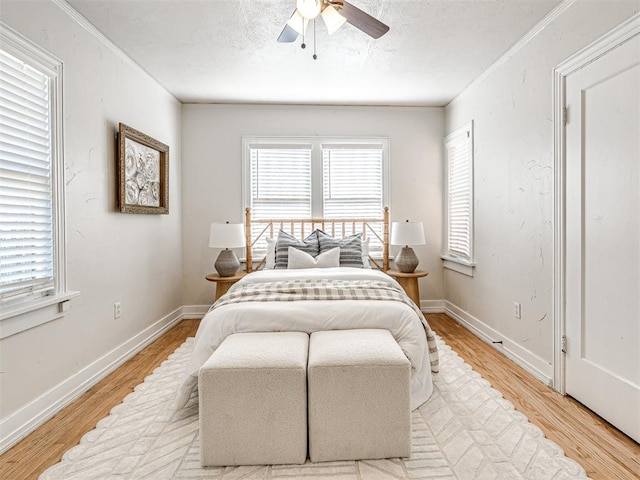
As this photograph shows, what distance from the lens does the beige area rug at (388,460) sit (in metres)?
1.74

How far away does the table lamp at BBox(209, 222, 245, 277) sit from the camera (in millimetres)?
4109

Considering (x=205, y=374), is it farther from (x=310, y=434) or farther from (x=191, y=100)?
(x=191, y=100)

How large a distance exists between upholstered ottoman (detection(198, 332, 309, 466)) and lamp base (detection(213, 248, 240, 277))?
2.42 meters

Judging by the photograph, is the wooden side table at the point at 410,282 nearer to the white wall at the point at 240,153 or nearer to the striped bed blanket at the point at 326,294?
the white wall at the point at 240,153

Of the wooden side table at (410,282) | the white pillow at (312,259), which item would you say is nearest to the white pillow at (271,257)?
the white pillow at (312,259)

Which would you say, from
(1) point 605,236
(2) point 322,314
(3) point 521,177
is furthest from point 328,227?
(1) point 605,236

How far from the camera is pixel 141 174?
11.6 ft

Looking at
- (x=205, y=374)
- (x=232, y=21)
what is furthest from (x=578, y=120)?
(x=205, y=374)

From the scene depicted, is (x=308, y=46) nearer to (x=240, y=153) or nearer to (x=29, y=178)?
(x=240, y=153)

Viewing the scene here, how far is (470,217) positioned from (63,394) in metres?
3.66

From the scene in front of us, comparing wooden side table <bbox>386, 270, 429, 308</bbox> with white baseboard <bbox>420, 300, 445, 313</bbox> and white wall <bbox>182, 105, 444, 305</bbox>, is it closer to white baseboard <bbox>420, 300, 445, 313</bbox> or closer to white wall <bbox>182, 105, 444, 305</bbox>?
white baseboard <bbox>420, 300, 445, 313</bbox>

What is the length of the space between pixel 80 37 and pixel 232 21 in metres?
1.00

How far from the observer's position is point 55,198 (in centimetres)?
239

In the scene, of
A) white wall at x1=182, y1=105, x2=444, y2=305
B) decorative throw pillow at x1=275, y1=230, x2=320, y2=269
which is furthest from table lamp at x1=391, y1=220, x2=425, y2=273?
decorative throw pillow at x1=275, y1=230, x2=320, y2=269
